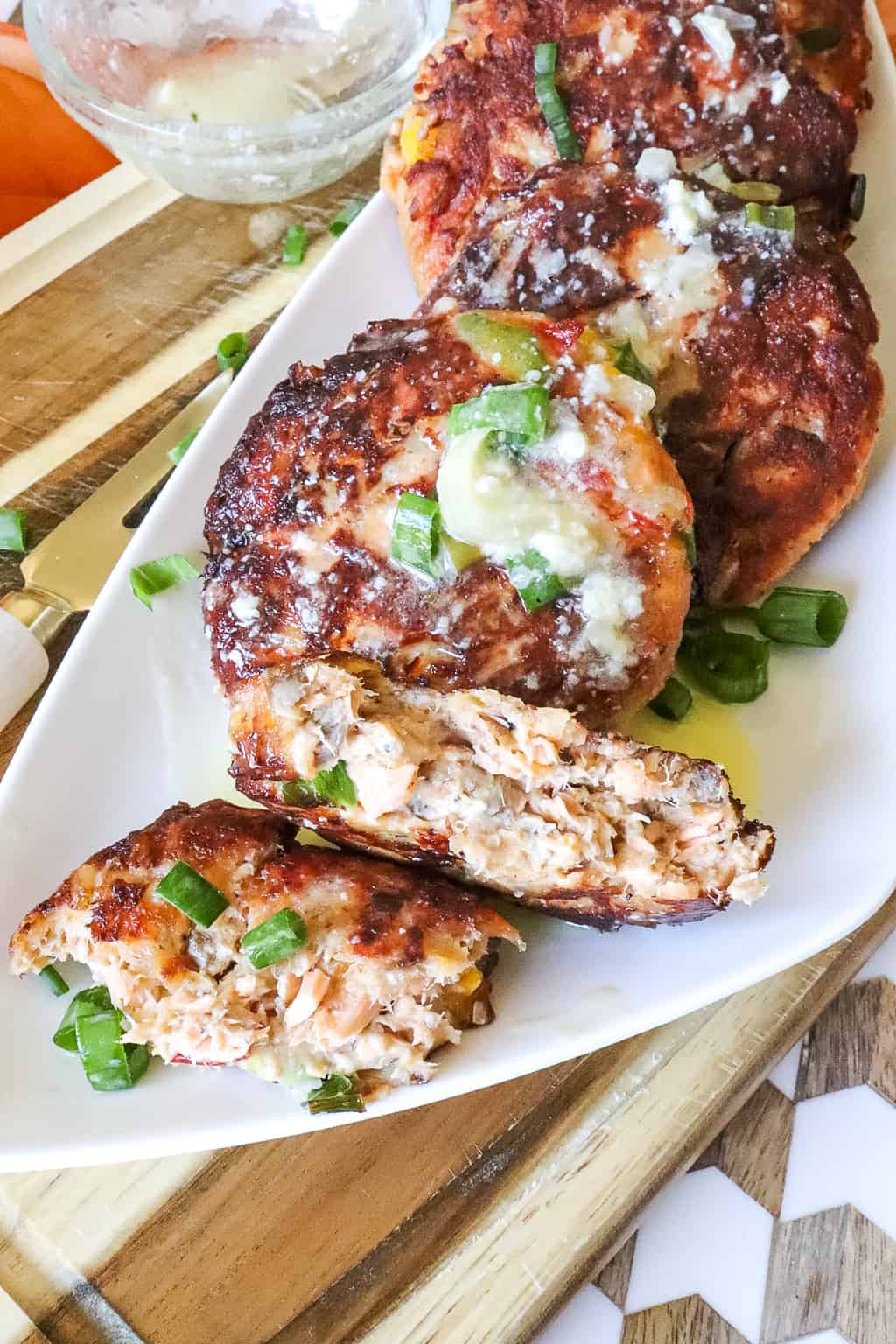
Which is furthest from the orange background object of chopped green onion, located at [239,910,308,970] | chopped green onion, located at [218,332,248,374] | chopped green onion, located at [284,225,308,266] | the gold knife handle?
chopped green onion, located at [239,910,308,970]

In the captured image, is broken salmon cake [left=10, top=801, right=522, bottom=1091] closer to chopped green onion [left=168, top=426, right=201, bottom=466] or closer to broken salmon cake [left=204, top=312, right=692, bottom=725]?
broken salmon cake [left=204, top=312, right=692, bottom=725]

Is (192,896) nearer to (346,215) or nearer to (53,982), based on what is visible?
(53,982)

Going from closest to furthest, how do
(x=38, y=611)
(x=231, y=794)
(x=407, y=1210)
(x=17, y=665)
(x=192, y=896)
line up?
(x=192, y=896) → (x=407, y=1210) → (x=231, y=794) → (x=17, y=665) → (x=38, y=611)

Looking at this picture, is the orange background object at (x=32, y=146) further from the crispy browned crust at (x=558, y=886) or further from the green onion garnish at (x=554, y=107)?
the crispy browned crust at (x=558, y=886)

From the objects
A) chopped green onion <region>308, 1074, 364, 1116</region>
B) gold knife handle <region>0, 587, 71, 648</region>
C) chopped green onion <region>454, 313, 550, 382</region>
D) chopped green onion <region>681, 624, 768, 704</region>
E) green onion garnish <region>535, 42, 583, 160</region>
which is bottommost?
chopped green onion <region>681, 624, 768, 704</region>

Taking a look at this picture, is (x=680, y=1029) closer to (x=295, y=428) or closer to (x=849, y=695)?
(x=849, y=695)

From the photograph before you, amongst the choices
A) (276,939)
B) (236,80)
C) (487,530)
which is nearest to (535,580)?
(487,530)
